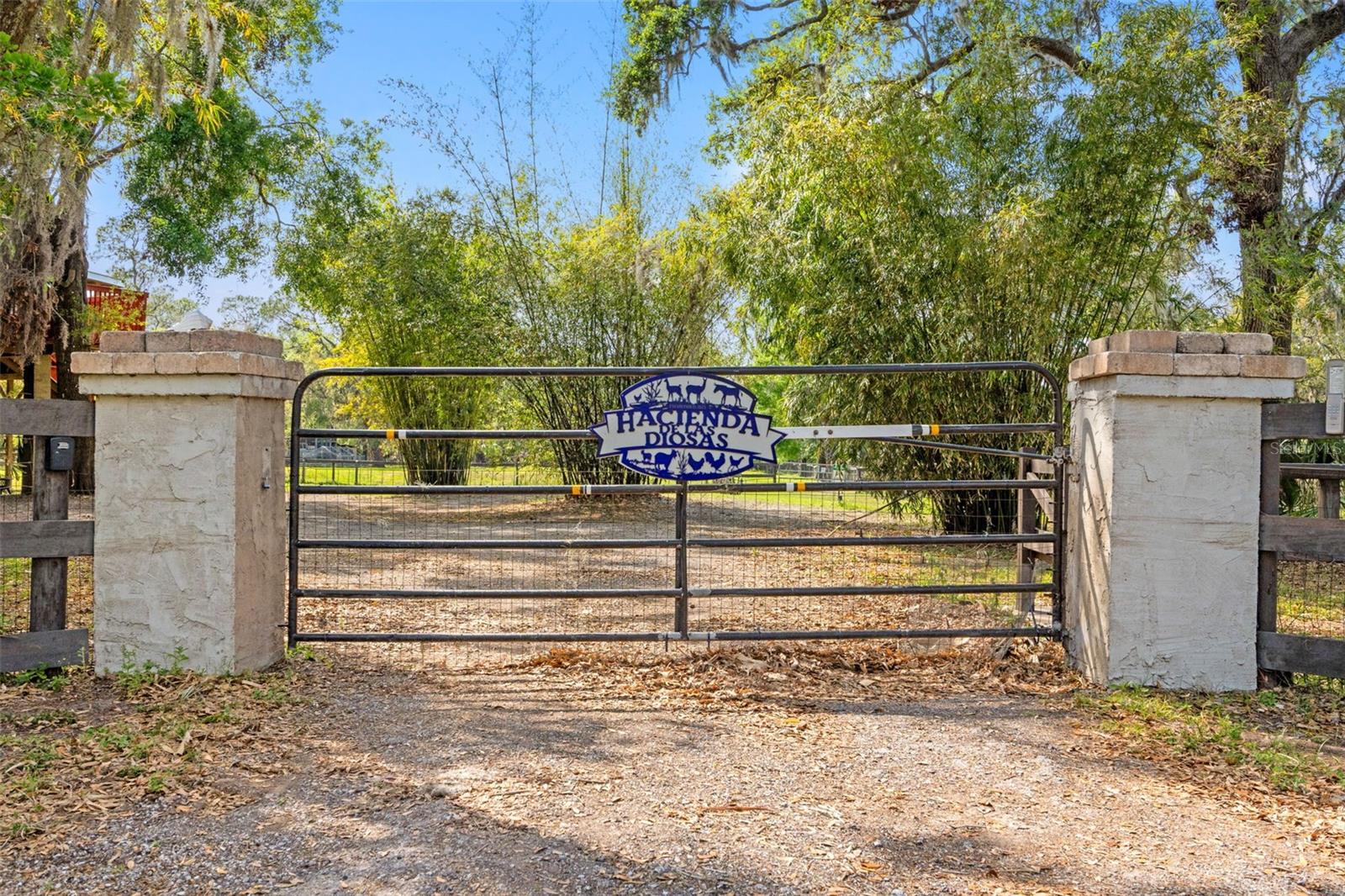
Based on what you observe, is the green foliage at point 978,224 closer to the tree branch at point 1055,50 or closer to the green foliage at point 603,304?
the tree branch at point 1055,50

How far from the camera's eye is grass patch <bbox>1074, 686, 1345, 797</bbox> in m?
3.20

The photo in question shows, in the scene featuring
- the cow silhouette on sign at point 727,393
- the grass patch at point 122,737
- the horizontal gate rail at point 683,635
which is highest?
the cow silhouette on sign at point 727,393

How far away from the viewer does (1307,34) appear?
10.1 m

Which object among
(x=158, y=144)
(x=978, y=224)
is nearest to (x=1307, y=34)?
(x=978, y=224)

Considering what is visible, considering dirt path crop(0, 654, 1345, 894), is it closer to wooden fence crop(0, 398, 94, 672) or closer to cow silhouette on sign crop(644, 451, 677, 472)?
cow silhouette on sign crop(644, 451, 677, 472)

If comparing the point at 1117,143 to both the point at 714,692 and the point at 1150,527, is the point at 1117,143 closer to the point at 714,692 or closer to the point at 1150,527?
the point at 1150,527

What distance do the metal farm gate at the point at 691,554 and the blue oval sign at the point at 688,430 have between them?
2 cm

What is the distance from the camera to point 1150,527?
4.10 m

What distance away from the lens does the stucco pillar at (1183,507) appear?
4.04 meters

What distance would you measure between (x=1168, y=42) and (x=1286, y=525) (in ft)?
18.2

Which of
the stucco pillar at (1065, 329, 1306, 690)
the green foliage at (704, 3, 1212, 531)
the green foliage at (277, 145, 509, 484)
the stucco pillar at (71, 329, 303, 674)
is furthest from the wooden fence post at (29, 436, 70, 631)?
the green foliage at (277, 145, 509, 484)

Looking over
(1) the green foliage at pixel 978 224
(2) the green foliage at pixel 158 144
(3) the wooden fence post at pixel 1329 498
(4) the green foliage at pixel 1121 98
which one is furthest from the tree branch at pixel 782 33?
(3) the wooden fence post at pixel 1329 498

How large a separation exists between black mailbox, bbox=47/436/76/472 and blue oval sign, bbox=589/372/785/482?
242cm

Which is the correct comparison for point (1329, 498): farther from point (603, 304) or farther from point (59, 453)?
point (603, 304)
